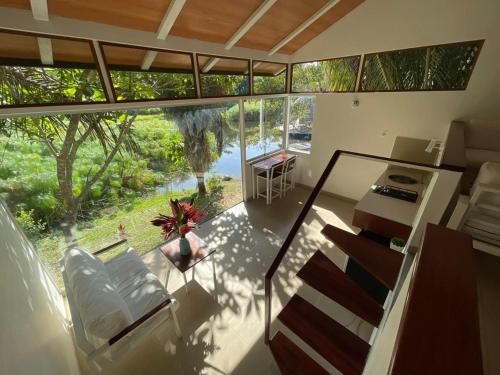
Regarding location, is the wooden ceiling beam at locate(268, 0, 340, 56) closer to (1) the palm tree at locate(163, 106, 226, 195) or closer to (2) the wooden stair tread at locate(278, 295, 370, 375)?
(1) the palm tree at locate(163, 106, 226, 195)

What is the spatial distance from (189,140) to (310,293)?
Answer: 265 centimetres

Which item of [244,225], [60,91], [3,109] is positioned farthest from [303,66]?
[3,109]

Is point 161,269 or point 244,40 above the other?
point 244,40

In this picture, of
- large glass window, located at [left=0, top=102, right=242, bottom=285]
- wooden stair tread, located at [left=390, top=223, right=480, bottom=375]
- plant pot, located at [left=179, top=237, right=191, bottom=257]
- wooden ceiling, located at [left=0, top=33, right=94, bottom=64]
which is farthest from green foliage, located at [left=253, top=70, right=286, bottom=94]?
wooden stair tread, located at [left=390, top=223, right=480, bottom=375]

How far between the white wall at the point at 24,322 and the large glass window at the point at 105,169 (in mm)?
432

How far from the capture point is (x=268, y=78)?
13.4ft

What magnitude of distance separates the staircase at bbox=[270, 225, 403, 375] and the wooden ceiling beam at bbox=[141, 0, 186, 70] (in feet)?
8.13

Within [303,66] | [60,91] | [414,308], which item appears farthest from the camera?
[303,66]

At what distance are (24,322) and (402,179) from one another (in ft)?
12.5

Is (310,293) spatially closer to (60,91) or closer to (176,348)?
(176,348)

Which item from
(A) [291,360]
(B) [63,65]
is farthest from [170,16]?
(A) [291,360]

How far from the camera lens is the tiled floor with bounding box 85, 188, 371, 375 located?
1.84 meters

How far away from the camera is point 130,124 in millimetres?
2512

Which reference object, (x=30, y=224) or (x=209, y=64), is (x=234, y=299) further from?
(x=209, y=64)
